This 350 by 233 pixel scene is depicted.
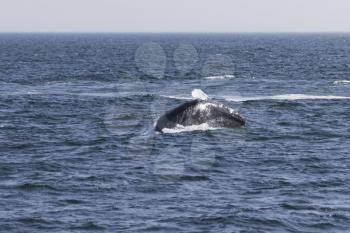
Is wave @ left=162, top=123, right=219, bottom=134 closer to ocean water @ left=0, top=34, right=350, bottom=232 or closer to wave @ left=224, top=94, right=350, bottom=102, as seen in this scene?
ocean water @ left=0, top=34, right=350, bottom=232

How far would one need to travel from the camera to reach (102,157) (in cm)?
3312

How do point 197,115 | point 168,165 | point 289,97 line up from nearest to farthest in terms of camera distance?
point 168,165
point 197,115
point 289,97

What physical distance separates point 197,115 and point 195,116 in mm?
129

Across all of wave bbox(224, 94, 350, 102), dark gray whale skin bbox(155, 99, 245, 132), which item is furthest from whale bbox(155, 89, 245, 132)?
wave bbox(224, 94, 350, 102)

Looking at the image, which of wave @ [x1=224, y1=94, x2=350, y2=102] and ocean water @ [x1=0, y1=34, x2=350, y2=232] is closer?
ocean water @ [x1=0, y1=34, x2=350, y2=232]

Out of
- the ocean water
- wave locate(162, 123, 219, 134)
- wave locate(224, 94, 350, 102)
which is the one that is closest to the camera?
the ocean water

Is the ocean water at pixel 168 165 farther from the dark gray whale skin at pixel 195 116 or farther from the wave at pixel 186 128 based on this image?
the dark gray whale skin at pixel 195 116

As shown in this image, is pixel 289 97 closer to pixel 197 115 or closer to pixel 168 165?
pixel 197 115

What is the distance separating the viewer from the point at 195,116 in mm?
39688

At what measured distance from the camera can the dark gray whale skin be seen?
128ft

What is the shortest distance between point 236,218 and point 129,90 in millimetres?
44957

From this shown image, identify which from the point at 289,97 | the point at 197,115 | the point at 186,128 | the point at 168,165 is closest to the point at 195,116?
the point at 197,115

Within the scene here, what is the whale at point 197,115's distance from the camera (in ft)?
128

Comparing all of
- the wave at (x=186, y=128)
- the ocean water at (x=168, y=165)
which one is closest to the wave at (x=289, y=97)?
the ocean water at (x=168, y=165)
